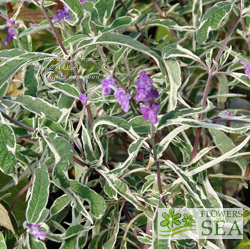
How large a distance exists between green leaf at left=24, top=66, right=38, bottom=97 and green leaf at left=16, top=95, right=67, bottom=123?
0.28ft

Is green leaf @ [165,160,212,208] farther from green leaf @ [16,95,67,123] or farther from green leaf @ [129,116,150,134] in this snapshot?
green leaf @ [16,95,67,123]

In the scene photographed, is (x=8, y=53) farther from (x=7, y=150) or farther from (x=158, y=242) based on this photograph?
(x=158, y=242)

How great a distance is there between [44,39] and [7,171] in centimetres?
89

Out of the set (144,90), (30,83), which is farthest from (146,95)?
(30,83)

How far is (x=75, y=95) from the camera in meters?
0.72

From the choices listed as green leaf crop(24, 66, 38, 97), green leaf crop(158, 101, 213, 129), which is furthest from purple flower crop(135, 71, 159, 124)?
green leaf crop(24, 66, 38, 97)

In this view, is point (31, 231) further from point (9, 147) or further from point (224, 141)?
point (224, 141)

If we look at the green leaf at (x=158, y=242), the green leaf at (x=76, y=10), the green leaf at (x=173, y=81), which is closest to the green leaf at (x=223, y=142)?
the green leaf at (x=173, y=81)

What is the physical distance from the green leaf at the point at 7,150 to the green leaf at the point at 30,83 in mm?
178

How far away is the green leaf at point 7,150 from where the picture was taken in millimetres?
613

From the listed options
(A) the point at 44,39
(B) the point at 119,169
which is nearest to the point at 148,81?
(B) the point at 119,169

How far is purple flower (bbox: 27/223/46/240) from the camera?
0.59 m

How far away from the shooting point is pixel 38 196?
2.00 ft

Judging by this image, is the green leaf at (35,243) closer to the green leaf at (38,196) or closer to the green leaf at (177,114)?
the green leaf at (38,196)
